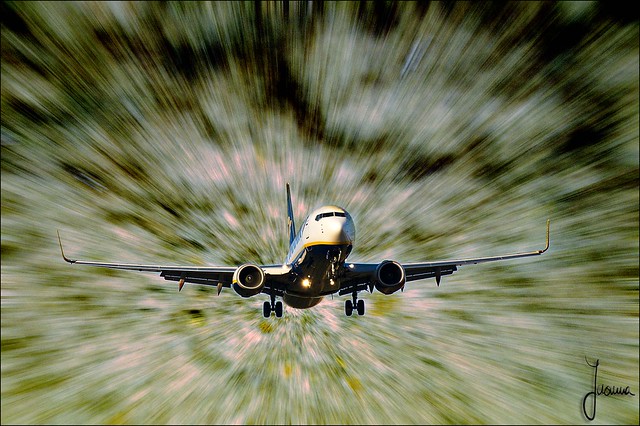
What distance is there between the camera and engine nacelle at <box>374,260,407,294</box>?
3375 centimetres

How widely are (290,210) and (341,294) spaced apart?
3615 centimetres

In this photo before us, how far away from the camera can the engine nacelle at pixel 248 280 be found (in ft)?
108

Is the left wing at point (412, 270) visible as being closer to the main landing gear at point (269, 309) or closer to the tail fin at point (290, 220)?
the main landing gear at point (269, 309)

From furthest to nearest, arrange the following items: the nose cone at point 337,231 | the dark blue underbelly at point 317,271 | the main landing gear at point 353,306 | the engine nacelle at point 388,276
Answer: the main landing gear at point 353,306 → the engine nacelle at point 388,276 → the dark blue underbelly at point 317,271 → the nose cone at point 337,231

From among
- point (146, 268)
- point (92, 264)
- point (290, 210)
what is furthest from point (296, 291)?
point (290, 210)

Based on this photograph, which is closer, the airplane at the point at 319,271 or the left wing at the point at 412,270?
the airplane at the point at 319,271

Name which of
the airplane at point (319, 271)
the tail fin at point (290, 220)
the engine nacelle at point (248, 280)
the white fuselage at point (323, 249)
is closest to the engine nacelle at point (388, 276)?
the airplane at point (319, 271)

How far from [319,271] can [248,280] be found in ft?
16.5

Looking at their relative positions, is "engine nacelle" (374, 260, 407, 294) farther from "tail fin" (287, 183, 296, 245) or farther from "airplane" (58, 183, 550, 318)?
"tail fin" (287, 183, 296, 245)

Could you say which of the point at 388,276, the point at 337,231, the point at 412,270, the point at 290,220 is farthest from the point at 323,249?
the point at 290,220

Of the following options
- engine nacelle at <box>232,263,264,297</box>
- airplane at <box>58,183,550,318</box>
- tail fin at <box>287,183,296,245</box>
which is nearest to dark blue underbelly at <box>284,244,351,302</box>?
airplane at <box>58,183,550,318</box>

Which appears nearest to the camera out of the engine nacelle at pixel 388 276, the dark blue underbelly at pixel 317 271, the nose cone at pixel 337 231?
the nose cone at pixel 337 231

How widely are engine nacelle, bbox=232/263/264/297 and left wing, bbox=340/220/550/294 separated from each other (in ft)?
21.5

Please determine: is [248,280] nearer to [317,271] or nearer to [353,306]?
[317,271]
